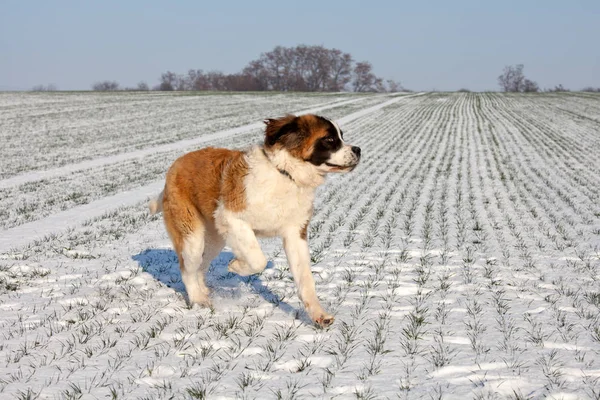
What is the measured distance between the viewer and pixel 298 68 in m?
118

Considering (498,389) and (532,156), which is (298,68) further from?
(498,389)

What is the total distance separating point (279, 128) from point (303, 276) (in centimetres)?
138

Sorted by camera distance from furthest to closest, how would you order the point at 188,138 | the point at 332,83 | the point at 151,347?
the point at 332,83, the point at 188,138, the point at 151,347

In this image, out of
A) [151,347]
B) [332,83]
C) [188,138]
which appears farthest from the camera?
[332,83]

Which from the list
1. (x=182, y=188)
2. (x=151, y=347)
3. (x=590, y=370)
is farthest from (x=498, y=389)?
(x=182, y=188)

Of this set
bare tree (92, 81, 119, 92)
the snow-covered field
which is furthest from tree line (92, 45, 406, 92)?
the snow-covered field

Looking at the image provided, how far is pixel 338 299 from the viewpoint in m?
5.71

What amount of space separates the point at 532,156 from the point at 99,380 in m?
20.0

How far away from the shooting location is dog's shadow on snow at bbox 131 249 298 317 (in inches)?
236

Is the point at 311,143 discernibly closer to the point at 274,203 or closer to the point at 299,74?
the point at 274,203

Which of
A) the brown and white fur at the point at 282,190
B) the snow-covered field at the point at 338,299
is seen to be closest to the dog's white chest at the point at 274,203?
the brown and white fur at the point at 282,190

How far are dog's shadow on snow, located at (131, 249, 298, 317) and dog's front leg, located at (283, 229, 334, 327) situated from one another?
410mm

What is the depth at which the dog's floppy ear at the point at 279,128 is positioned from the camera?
5009 millimetres

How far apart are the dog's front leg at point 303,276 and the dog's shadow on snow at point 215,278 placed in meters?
0.41
